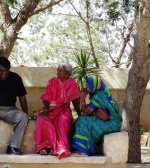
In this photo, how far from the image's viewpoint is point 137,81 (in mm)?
7352

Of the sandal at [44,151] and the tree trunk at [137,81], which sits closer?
the sandal at [44,151]

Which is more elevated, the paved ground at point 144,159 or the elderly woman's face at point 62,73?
the elderly woman's face at point 62,73

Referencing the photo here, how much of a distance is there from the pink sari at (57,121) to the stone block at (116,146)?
1.57 feet

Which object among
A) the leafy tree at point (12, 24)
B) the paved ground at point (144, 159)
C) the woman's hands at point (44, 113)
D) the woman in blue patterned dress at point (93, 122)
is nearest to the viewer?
the woman in blue patterned dress at point (93, 122)

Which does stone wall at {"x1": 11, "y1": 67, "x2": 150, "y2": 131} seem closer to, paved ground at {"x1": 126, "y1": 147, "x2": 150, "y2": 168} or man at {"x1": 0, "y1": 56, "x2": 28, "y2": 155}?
paved ground at {"x1": 126, "y1": 147, "x2": 150, "y2": 168}

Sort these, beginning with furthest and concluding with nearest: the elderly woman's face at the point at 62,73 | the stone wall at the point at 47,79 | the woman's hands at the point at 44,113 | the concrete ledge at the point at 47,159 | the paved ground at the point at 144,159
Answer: the stone wall at the point at 47,79 < the paved ground at the point at 144,159 < the elderly woman's face at the point at 62,73 < the woman's hands at the point at 44,113 < the concrete ledge at the point at 47,159

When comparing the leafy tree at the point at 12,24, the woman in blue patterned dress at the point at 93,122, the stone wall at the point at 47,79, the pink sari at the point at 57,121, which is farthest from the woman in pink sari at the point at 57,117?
the stone wall at the point at 47,79

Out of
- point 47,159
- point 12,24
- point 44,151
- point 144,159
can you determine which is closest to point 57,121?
point 44,151

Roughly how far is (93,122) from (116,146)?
1.34 feet

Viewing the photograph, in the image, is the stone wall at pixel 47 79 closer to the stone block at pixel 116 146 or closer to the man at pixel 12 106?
the man at pixel 12 106

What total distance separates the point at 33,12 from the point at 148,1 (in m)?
3.82

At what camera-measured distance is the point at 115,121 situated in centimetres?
543

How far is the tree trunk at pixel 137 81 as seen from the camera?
23.5 ft

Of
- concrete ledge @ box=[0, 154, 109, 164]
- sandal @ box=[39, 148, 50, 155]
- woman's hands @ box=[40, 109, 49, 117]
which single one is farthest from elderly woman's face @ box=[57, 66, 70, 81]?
concrete ledge @ box=[0, 154, 109, 164]
